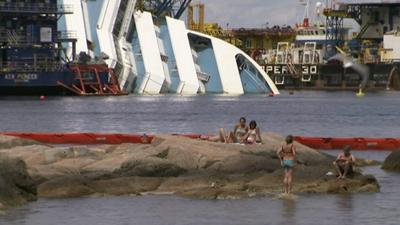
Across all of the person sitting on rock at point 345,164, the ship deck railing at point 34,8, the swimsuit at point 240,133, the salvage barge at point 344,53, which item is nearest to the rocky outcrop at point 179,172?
the person sitting on rock at point 345,164

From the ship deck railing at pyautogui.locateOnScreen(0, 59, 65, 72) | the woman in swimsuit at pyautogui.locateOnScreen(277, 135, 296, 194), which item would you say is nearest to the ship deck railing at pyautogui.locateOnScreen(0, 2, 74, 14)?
the ship deck railing at pyautogui.locateOnScreen(0, 59, 65, 72)

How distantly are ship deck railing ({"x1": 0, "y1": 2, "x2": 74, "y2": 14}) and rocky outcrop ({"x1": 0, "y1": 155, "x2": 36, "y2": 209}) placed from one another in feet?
268

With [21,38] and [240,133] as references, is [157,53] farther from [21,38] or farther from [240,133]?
[240,133]

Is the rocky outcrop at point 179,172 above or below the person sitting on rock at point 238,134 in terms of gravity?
below

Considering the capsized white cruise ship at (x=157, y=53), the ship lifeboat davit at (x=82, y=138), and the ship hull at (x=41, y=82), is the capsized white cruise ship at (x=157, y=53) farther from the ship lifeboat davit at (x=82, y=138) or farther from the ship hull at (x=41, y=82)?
the ship lifeboat davit at (x=82, y=138)

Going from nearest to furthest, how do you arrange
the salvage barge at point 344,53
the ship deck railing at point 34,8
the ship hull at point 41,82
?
the ship hull at point 41,82 < the ship deck railing at point 34,8 < the salvage barge at point 344,53

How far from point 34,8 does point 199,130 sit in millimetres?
51088

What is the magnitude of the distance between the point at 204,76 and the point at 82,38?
16.7 metres

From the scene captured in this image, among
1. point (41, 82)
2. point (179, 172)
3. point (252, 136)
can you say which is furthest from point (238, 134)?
point (41, 82)

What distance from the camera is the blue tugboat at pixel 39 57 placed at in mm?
109938

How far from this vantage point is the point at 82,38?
114500 millimetres

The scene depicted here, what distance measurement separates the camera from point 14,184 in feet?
93.7

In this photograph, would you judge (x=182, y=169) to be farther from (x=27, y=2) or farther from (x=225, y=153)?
(x=27, y=2)

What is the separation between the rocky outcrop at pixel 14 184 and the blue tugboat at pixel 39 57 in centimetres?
8051
